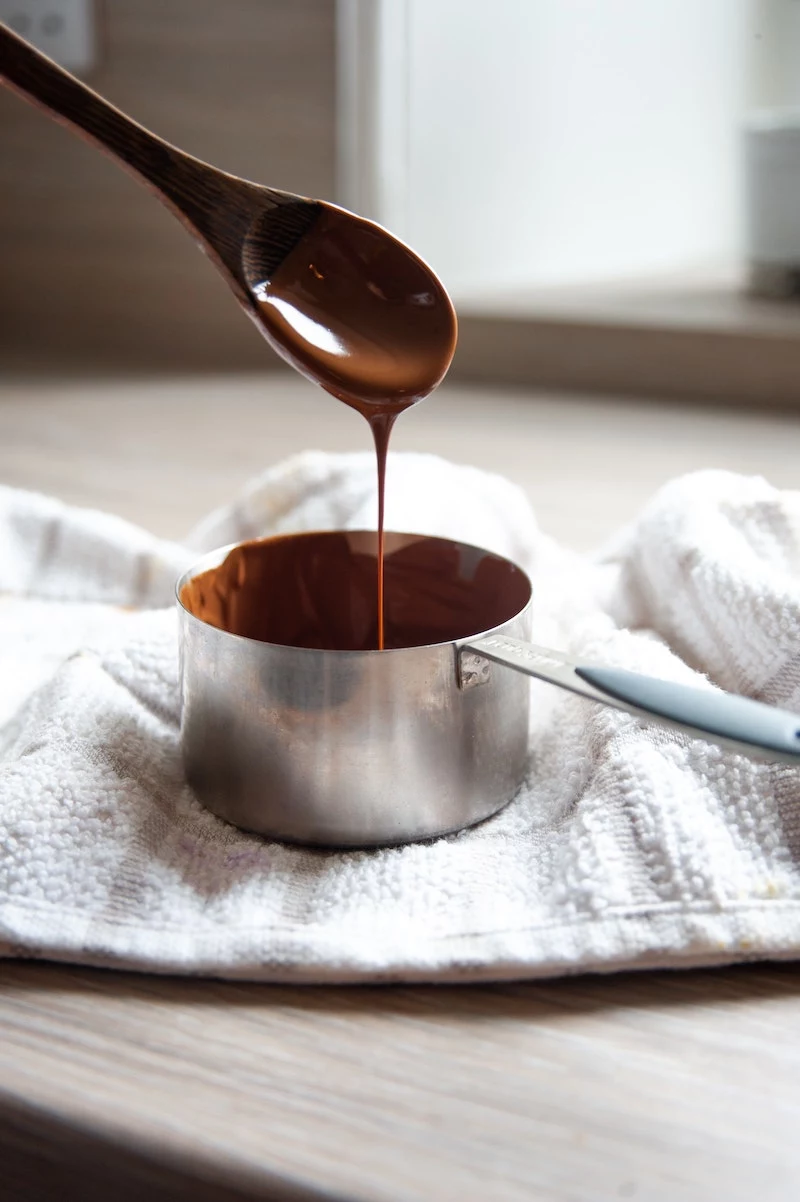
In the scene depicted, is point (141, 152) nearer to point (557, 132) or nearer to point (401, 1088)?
point (401, 1088)

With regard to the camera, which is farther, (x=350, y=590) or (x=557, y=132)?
(x=557, y=132)

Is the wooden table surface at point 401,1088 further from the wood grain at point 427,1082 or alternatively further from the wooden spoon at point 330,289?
the wooden spoon at point 330,289

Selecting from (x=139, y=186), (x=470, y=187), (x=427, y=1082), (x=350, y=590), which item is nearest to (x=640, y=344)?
(x=470, y=187)

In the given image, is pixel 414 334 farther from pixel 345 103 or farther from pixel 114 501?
pixel 345 103

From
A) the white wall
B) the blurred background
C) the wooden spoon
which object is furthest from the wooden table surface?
the white wall

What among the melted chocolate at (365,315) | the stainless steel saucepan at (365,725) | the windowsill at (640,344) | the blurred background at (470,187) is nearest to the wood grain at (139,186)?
the blurred background at (470,187)

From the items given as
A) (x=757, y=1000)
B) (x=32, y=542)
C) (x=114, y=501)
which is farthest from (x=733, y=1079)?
(x=114, y=501)
